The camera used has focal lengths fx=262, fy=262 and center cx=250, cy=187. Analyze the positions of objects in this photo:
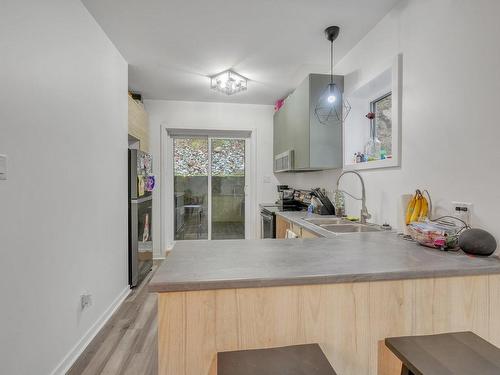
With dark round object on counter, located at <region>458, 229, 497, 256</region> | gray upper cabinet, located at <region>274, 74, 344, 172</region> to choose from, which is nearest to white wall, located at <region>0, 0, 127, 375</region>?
gray upper cabinet, located at <region>274, 74, 344, 172</region>

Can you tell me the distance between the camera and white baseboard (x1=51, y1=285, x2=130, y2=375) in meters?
1.57

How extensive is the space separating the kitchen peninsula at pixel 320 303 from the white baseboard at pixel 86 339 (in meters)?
1.15

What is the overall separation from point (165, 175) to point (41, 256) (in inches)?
103

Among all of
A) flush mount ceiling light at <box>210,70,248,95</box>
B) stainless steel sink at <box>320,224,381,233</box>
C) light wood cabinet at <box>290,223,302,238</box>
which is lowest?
light wood cabinet at <box>290,223,302,238</box>

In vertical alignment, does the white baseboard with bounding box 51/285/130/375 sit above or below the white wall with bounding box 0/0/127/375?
below

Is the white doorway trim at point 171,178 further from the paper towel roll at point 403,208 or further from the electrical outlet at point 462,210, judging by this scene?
the electrical outlet at point 462,210

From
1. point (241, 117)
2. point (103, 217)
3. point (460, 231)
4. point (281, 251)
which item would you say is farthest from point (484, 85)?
point (241, 117)

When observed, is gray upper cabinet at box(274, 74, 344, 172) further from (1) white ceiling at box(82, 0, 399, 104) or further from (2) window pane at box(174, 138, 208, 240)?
(2) window pane at box(174, 138, 208, 240)

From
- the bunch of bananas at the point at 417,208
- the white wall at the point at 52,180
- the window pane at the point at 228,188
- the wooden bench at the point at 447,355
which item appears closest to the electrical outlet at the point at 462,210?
the bunch of bananas at the point at 417,208

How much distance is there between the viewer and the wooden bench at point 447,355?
75 cm

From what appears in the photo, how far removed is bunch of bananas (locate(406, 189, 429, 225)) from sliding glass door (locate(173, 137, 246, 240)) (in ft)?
9.51

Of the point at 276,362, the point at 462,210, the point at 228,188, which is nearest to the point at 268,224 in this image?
the point at 228,188

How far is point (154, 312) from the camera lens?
233 cm

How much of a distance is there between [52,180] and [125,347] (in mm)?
1239
